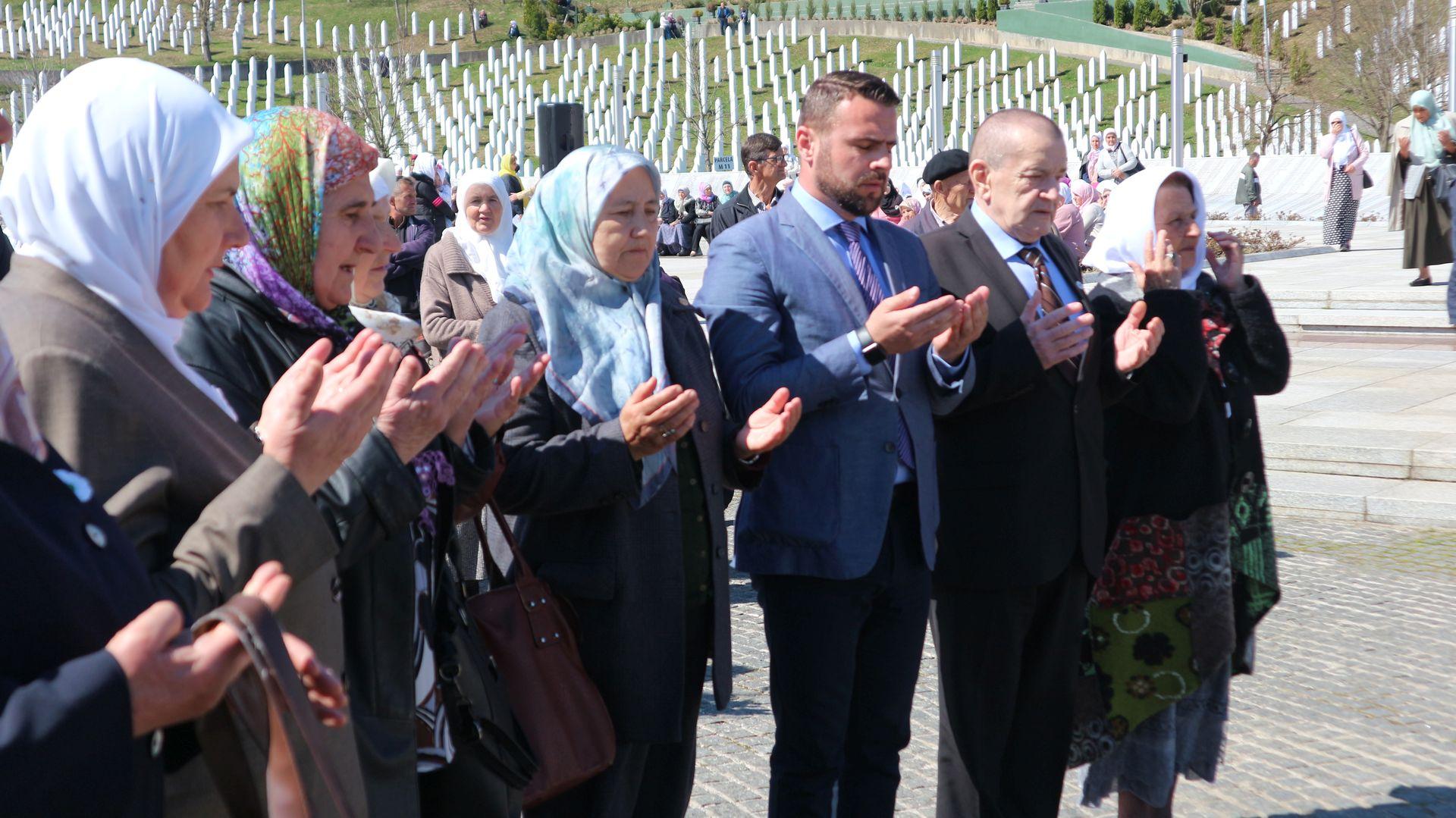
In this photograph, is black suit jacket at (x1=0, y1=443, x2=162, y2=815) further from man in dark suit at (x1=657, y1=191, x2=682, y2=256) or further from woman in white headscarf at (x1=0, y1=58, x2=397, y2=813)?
man in dark suit at (x1=657, y1=191, x2=682, y2=256)

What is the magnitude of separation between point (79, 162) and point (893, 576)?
2.17 metres

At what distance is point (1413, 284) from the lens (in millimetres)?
14648

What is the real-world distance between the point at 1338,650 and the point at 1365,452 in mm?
3509

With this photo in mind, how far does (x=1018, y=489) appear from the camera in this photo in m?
3.61

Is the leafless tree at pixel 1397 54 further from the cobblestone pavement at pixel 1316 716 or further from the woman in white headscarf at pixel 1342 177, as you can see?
the cobblestone pavement at pixel 1316 716

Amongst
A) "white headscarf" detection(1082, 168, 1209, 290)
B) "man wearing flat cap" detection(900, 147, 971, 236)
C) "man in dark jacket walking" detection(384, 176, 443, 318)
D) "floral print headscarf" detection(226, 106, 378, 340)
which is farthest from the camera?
Answer: "man in dark jacket walking" detection(384, 176, 443, 318)

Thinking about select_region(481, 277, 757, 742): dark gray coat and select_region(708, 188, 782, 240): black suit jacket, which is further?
select_region(708, 188, 782, 240): black suit jacket

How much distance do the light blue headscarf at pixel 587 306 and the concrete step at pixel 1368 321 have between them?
11.5 metres

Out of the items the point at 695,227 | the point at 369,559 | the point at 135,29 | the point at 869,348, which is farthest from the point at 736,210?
the point at 135,29

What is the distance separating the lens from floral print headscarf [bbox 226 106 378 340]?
95.8 inches

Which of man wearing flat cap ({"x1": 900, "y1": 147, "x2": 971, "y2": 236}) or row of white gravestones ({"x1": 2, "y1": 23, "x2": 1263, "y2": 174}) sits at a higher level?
row of white gravestones ({"x1": 2, "y1": 23, "x2": 1263, "y2": 174})

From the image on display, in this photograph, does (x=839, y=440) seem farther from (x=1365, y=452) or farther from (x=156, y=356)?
(x=1365, y=452)

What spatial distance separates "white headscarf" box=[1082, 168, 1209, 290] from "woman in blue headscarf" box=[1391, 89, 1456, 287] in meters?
10.5

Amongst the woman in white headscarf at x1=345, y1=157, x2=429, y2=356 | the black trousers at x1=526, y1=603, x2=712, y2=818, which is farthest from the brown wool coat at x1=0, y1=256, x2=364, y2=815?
the black trousers at x1=526, y1=603, x2=712, y2=818
